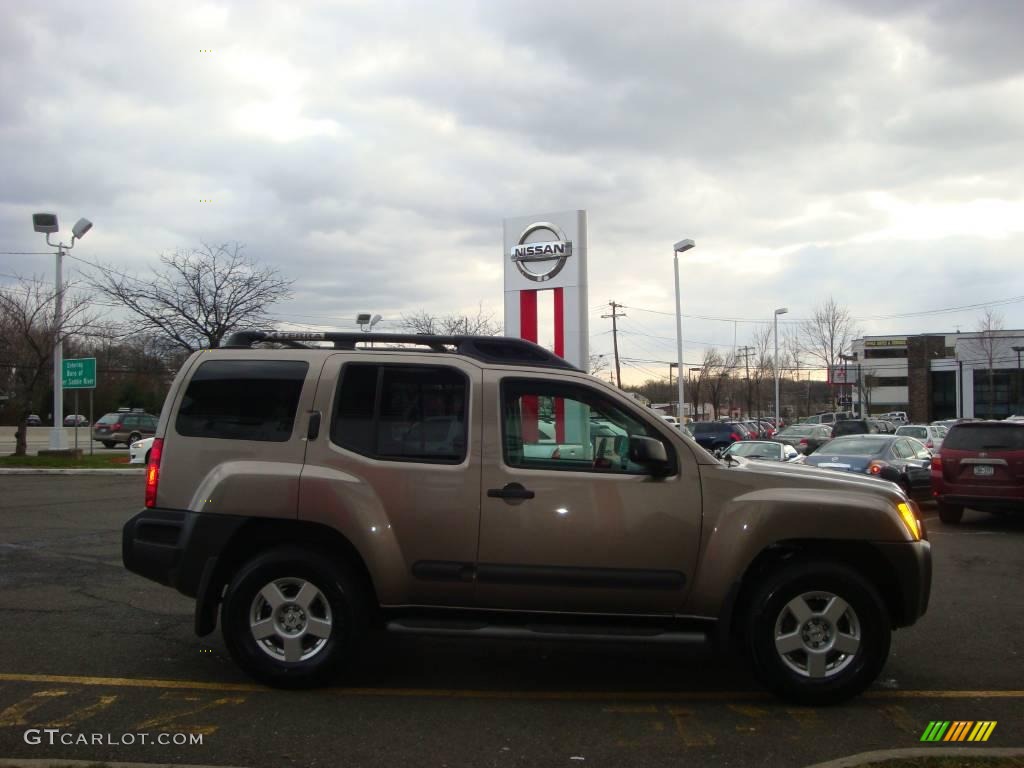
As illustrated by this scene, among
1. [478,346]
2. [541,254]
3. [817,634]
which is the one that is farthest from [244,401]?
[541,254]

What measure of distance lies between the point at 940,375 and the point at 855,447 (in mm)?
70922

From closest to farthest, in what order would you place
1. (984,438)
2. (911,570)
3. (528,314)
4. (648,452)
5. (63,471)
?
1. (648,452)
2. (911,570)
3. (984,438)
4. (528,314)
5. (63,471)

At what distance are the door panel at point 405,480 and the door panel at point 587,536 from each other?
152 millimetres

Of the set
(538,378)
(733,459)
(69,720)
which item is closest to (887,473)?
(733,459)

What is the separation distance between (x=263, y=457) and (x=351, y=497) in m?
0.64

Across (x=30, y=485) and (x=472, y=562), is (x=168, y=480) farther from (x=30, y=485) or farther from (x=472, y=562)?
(x=30, y=485)

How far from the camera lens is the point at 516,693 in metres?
5.05

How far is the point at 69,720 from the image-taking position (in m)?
4.46

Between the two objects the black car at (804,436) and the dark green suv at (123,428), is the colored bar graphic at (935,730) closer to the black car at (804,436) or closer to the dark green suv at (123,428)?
the black car at (804,436)

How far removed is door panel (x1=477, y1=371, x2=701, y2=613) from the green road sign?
899 inches

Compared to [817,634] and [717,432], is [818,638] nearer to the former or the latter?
[817,634]

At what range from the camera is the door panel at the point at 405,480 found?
4.93 metres

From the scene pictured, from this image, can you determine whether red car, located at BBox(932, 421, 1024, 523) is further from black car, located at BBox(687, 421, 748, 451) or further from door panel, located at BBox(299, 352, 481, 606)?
black car, located at BBox(687, 421, 748, 451)

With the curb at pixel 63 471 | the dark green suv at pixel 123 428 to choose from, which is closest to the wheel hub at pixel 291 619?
the curb at pixel 63 471
